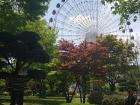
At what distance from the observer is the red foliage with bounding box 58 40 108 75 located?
31.9 m

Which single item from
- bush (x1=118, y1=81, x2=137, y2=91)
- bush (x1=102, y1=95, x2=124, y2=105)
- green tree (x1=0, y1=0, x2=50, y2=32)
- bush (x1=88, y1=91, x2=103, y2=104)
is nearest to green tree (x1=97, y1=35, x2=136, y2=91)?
bush (x1=118, y1=81, x2=137, y2=91)

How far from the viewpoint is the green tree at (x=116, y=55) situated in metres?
44.3

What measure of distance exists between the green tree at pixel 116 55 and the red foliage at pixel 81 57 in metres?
9.90

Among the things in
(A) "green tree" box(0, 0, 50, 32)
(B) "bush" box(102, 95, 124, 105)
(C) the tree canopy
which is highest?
(A) "green tree" box(0, 0, 50, 32)

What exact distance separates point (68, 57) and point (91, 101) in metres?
3.99

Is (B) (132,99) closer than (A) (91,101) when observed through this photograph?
Yes

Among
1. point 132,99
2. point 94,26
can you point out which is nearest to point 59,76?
point 94,26

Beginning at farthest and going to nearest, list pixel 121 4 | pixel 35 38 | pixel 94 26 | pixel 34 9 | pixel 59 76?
pixel 94 26 < pixel 59 76 < pixel 35 38 < pixel 34 9 < pixel 121 4

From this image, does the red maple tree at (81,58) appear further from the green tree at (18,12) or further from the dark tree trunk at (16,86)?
the dark tree trunk at (16,86)

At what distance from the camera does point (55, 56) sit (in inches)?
1328

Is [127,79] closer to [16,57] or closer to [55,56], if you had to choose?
[55,56]

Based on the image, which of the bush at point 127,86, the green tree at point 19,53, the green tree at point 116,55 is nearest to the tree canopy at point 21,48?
the green tree at point 19,53

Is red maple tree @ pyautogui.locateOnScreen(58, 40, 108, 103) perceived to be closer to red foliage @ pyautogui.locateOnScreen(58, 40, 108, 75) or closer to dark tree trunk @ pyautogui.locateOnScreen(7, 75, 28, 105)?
red foliage @ pyautogui.locateOnScreen(58, 40, 108, 75)

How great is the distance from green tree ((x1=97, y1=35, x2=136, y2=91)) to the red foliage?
32.5ft
